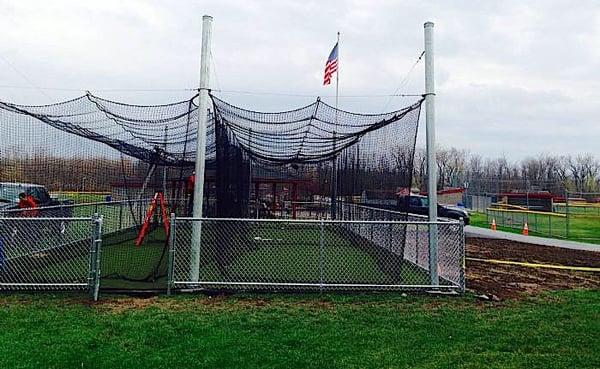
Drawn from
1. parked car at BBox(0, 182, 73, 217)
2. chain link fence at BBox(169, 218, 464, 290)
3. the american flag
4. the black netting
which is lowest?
chain link fence at BBox(169, 218, 464, 290)

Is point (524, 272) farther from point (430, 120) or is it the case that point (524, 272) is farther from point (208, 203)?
point (208, 203)

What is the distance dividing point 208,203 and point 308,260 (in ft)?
12.7

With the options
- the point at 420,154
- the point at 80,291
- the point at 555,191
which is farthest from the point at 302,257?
the point at 555,191

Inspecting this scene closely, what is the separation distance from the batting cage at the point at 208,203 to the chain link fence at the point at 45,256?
0.08 feet

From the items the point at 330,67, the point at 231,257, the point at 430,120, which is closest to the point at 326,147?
the point at 231,257

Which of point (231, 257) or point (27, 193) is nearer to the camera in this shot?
point (231, 257)

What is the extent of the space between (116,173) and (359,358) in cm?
848

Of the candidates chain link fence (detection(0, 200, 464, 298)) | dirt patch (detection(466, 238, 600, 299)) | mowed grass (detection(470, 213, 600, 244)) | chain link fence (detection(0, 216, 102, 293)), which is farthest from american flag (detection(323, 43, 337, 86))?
chain link fence (detection(0, 216, 102, 293))

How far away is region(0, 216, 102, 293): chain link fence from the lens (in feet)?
20.3

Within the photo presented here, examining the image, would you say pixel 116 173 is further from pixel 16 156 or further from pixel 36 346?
pixel 36 346

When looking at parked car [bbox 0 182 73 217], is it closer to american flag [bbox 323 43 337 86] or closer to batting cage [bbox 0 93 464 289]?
batting cage [bbox 0 93 464 289]

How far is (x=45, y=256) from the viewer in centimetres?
866

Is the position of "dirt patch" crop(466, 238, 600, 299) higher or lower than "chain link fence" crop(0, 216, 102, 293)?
lower

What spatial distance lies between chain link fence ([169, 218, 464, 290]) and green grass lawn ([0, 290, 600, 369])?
1.03 ft
